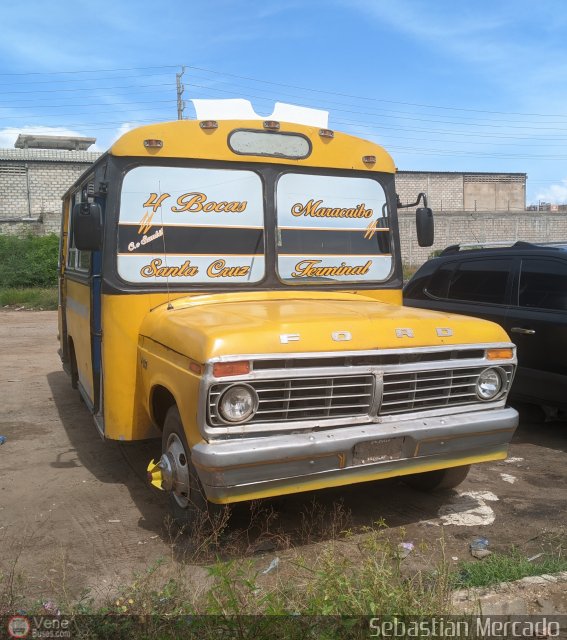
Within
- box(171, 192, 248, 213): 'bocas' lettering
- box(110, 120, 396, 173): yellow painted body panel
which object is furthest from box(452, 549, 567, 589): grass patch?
box(110, 120, 396, 173): yellow painted body panel

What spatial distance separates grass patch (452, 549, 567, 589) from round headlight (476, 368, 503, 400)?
38.6 inches

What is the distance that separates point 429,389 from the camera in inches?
160

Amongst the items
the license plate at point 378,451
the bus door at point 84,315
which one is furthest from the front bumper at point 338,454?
the bus door at point 84,315

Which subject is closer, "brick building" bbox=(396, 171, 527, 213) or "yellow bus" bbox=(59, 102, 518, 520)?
"yellow bus" bbox=(59, 102, 518, 520)

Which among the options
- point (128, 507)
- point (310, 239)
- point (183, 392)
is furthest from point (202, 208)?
point (128, 507)

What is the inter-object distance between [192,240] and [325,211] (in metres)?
1.10

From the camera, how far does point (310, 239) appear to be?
17.0 feet

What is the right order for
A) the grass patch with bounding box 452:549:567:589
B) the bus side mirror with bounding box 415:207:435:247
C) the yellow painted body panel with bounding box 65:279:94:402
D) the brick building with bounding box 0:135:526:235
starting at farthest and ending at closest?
the brick building with bounding box 0:135:526:235
the bus side mirror with bounding box 415:207:435:247
the yellow painted body panel with bounding box 65:279:94:402
the grass patch with bounding box 452:549:567:589

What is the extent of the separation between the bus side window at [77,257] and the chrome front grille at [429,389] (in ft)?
8.96

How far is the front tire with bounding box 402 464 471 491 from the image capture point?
4.71 metres

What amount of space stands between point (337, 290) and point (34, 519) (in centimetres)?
275

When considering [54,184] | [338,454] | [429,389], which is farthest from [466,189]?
[338,454]

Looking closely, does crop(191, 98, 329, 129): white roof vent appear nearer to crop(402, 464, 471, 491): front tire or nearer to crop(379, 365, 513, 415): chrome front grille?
crop(379, 365, 513, 415): chrome front grille

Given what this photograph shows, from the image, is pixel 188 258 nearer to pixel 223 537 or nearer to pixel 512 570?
pixel 223 537
